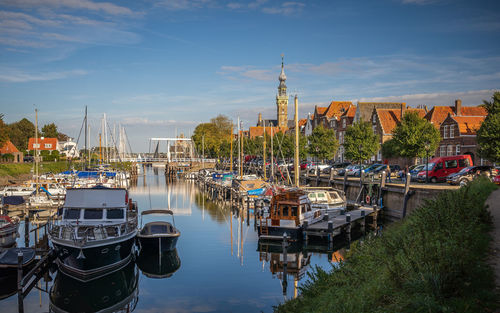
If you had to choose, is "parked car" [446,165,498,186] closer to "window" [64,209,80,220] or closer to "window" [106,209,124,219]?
"window" [106,209,124,219]

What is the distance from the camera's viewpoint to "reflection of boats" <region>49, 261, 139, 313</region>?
1972cm

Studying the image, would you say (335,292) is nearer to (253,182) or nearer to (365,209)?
(365,209)

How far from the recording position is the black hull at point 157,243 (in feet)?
90.1

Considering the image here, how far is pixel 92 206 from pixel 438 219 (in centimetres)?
1859

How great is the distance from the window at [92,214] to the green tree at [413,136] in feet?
119

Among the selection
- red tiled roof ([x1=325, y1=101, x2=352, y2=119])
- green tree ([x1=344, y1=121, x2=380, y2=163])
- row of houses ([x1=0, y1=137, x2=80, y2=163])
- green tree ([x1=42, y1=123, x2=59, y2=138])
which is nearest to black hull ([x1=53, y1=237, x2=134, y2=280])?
green tree ([x1=344, y1=121, x2=380, y2=163])

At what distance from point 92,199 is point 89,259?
14.6 ft

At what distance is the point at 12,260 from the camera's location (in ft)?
71.8

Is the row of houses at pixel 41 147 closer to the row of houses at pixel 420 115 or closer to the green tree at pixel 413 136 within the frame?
the green tree at pixel 413 136

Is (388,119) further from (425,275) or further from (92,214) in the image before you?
(425,275)

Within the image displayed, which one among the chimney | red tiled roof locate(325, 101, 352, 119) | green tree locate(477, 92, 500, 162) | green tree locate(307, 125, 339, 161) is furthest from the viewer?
red tiled roof locate(325, 101, 352, 119)

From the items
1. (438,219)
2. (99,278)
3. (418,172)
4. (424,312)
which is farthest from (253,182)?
(424,312)

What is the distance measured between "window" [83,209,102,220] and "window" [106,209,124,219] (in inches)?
17.5

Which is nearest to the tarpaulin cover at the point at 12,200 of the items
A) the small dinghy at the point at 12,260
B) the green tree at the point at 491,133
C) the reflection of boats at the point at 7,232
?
the reflection of boats at the point at 7,232
